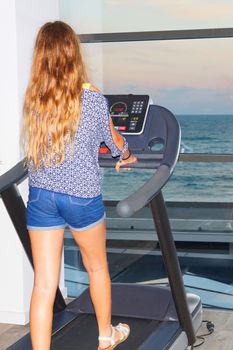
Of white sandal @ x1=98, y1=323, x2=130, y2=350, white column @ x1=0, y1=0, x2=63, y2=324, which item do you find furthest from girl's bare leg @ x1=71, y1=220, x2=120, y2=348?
white column @ x1=0, y1=0, x2=63, y2=324

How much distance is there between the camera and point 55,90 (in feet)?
9.21

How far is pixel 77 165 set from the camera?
286 cm

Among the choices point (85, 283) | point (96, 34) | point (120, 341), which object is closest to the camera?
point (120, 341)

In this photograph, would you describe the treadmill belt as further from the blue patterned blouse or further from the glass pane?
the glass pane

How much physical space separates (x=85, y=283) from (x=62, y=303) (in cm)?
119

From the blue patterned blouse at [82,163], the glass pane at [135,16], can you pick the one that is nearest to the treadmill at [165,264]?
the blue patterned blouse at [82,163]

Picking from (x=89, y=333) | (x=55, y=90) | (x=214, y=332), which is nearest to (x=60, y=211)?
(x=55, y=90)

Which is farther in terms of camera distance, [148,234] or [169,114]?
[148,234]

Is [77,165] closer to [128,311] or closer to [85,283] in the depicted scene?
[128,311]

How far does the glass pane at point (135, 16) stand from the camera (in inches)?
187

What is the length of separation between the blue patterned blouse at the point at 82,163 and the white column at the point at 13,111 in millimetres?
1212

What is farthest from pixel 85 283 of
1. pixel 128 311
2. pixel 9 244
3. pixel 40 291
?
pixel 40 291

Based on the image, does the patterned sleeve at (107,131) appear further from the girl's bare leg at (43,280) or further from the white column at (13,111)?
the white column at (13,111)

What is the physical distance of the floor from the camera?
3.81 m
